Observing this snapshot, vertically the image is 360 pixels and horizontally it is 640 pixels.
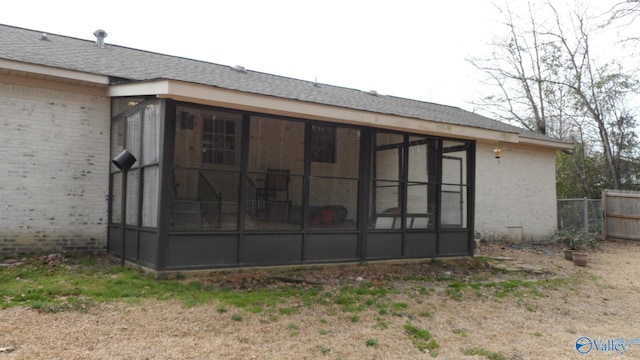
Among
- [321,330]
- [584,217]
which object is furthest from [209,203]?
[584,217]

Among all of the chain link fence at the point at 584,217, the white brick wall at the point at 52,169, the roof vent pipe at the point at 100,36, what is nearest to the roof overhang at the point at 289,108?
the white brick wall at the point at 52,169

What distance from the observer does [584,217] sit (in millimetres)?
14055

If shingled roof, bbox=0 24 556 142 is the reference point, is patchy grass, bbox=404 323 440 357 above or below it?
below

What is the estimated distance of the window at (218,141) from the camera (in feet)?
21.2

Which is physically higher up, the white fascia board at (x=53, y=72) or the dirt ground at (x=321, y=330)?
the white fascia board at (x=53, y=72)

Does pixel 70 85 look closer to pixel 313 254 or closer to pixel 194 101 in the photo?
pixel 194 101

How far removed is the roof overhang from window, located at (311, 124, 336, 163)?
0.21m

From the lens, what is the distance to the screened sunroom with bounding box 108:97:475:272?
6289 millimetres

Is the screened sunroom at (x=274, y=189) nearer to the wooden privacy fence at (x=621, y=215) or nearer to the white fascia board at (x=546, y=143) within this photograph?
the white fascia board at (x=546, y=143)

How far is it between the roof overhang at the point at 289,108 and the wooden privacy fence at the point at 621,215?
7.55 meters

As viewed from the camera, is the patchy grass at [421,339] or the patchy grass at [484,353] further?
the patchy grass at [421,339]

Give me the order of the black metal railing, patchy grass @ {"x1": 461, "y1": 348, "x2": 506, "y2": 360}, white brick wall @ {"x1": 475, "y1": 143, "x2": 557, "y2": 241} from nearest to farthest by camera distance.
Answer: patchy grass @ {"x1": 461, "y1": 348, "x2": 506, "y2": 360} → the black metal railing → white brick wall @ {"x1": 475, "y1": 143, "x2": 557, "y2": 241}

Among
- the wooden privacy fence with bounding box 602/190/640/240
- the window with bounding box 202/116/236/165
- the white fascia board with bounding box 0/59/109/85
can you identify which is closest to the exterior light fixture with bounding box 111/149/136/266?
the window with bounding box 202/116/236/165

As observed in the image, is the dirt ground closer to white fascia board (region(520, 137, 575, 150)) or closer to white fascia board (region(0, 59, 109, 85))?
white fascia board (region(0, 59, 109, 85))
